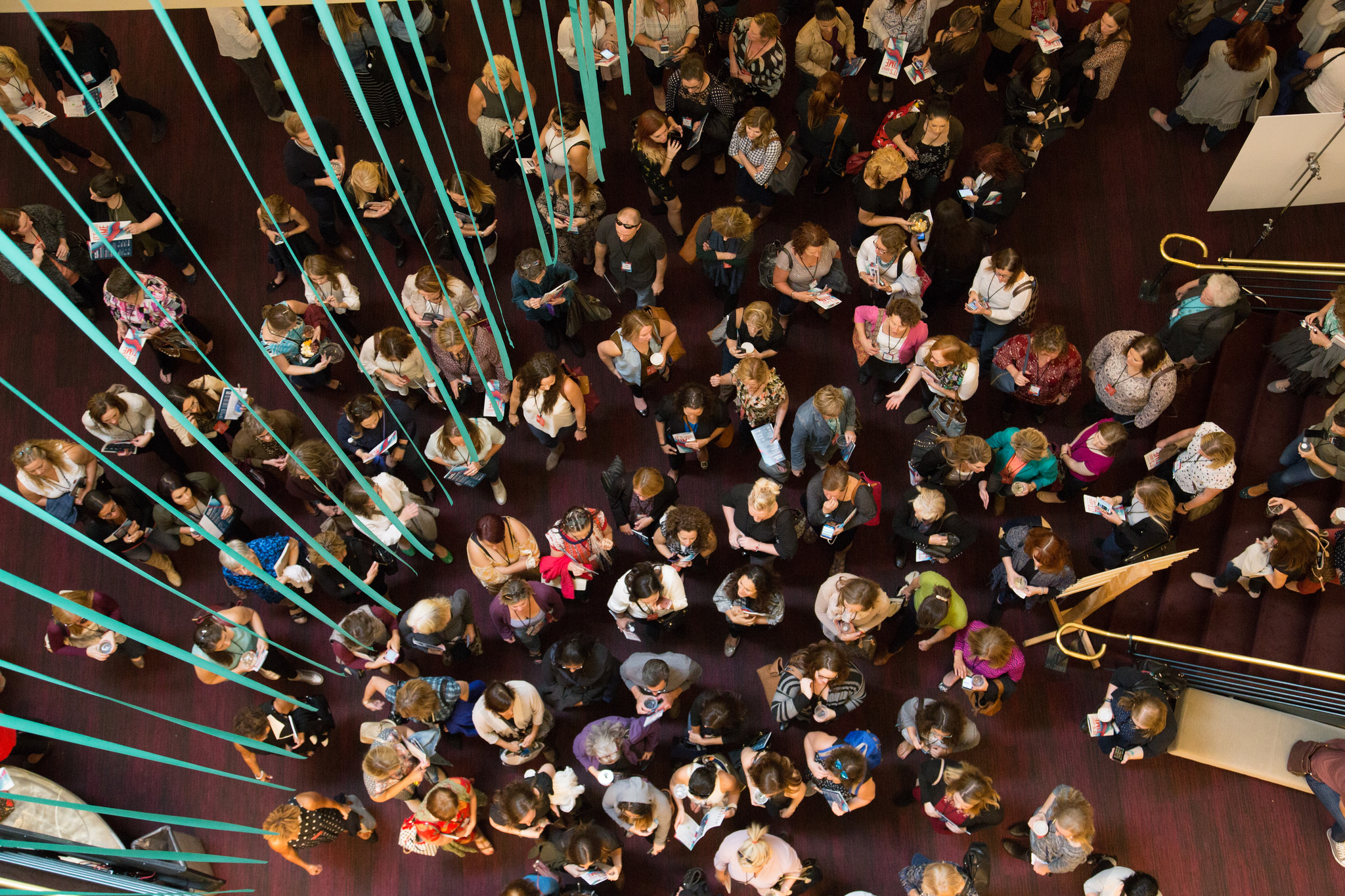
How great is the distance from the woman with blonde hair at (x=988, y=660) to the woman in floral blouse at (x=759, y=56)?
4.02 metres

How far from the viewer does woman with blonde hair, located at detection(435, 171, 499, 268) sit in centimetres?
573

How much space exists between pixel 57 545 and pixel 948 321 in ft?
20.8

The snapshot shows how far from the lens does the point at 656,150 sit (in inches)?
235

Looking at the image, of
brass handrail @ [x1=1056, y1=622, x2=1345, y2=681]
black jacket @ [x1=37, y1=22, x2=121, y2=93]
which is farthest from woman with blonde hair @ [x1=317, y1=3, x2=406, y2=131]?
brass handrail @ [x1=1056, y1=622, x2=1345, y2=681]

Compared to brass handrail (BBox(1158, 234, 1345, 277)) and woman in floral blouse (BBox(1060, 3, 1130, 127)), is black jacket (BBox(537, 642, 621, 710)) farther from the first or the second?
woman in floral blouse (BBox(1060, 3, 1130, 127))

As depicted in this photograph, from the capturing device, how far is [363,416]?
5.30 metres

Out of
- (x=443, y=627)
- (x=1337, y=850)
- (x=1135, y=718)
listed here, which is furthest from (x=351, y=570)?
(x=1337, y=850)

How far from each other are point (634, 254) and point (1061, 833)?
4.05 meters

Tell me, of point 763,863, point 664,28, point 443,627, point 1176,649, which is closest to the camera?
point 763,863

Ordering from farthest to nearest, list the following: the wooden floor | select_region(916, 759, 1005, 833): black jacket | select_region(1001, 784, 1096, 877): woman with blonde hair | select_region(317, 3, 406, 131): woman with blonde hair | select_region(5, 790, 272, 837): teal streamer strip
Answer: select_region(317, 3, 406, 131): woman with blonde hair
the wooden floor
select_region(916, 759, 1005, 833): black jacket
select_region(1001, 784, 1096, 877): woman with blonde hair
select_region(5, 790, 272, 837): teal streamer strip

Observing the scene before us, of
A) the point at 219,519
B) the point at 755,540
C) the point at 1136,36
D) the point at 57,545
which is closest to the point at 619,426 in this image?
the point at 755,540

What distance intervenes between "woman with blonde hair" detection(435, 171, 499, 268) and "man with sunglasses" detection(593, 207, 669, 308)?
77cm

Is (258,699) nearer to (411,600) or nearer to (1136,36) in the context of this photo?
(411,600)

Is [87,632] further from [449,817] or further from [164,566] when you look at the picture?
[449,817]
